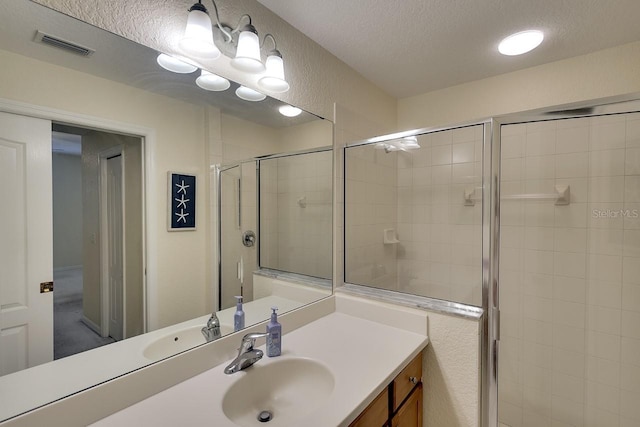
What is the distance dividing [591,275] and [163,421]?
232 cm

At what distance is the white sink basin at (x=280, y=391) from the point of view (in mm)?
1006

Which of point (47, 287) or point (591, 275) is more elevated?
point (47, 287)

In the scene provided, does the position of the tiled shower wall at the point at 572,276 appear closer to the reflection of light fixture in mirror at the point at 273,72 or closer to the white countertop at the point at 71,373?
the reflection of light fixture in mirror at the point at 273,72

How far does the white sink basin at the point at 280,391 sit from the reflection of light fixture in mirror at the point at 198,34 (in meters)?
1.21

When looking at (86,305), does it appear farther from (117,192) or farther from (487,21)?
(487,21)

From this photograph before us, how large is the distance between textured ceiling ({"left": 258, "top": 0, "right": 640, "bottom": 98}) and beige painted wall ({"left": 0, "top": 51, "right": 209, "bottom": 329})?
751mm

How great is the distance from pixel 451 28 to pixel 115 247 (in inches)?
72.8

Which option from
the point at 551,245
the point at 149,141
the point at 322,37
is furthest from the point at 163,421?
the point at 551,245

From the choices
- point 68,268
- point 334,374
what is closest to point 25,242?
point 68,268

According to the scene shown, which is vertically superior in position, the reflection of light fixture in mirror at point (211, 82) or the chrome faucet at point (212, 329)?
the reflection of light fixture in mirror at point (211, 82)

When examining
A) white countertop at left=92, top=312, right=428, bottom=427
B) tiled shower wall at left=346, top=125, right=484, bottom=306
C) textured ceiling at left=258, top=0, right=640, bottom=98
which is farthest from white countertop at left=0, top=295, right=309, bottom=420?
textured ceiling at left=258, top=0, right=640, bottom=98

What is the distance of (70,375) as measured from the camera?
2.70 ft

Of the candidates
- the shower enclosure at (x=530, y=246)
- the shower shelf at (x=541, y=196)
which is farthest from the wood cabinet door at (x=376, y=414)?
the shower shelf at (x=541, y=196)

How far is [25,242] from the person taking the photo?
2.52 feet
